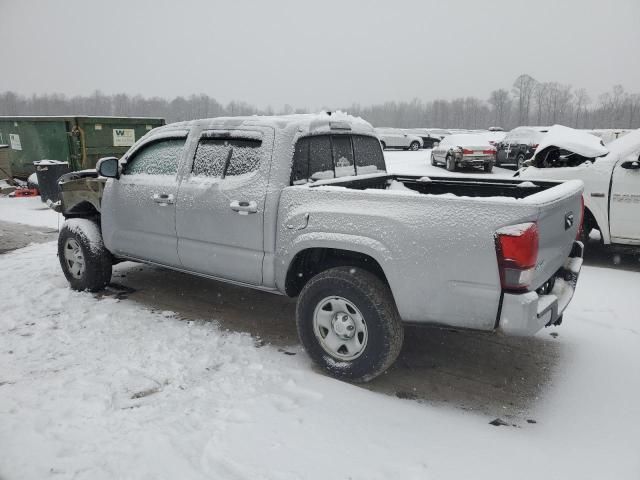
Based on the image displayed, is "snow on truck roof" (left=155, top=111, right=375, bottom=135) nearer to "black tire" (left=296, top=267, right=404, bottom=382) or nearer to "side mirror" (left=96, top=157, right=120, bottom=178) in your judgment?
"side mirror" (left=96, top=157, right=120, bottom=178)

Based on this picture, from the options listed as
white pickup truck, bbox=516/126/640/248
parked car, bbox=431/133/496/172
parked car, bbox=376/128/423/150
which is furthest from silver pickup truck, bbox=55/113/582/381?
parked car, bbox=376/128/423/150

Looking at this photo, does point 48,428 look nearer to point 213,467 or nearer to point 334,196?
point 213,467

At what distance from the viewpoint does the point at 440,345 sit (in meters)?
4.41

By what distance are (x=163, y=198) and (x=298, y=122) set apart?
159 centimetres

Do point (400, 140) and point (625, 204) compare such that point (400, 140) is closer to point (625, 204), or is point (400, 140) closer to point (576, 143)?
point (576, 143)

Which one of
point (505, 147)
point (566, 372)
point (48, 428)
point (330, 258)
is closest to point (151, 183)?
point (330, 258)

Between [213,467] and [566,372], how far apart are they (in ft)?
9.25

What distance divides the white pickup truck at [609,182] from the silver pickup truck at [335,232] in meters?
2.99

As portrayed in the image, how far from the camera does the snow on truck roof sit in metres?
4.13

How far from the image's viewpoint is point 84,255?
5.51 metres

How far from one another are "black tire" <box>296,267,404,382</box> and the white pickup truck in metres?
4.60

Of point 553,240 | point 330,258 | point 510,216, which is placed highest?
point 510,216

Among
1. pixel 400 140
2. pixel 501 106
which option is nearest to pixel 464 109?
pixel 501 106

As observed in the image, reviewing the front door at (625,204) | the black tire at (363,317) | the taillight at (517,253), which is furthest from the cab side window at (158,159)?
the front door at (625,204)
